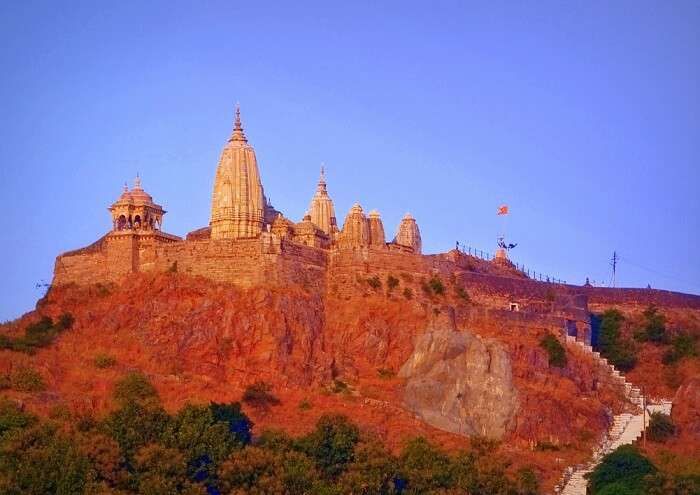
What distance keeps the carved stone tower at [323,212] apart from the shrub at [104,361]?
62.7 feet

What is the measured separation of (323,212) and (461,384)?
18.1 m

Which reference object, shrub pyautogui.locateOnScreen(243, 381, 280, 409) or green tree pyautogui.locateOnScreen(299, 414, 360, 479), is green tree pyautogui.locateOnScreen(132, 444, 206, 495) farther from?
shrub pyautogui.locateOnScreen(243, 381, 280, 409)

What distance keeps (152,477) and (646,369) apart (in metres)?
31.1

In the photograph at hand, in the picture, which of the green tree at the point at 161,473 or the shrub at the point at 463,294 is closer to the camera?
the green tree at the point at 161,473

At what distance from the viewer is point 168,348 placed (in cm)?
7531

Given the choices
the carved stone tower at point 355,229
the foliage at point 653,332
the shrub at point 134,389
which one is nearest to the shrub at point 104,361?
the shrub at point 134,389

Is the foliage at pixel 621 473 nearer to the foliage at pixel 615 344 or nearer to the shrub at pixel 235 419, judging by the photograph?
the shrub at pixel 235 419

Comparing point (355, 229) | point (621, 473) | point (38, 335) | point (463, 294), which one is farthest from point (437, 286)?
point (38, 335)

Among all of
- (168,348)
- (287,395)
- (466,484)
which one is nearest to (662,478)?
(466,484)

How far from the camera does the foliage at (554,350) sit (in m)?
81.1

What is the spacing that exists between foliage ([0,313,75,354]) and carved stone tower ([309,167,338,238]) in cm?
1754

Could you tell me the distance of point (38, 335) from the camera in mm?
75938

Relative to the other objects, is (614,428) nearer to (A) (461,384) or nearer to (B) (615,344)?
(A) (461,384)

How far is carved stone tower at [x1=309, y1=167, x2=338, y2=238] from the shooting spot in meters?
91.8
